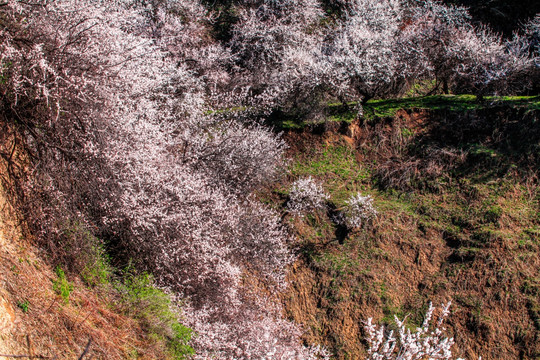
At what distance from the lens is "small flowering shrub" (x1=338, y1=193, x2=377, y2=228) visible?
909cm

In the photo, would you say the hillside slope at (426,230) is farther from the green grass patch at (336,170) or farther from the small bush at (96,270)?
the small bush at (96,270)

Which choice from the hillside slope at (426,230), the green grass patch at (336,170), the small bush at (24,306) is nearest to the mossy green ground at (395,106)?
the hillside slope at (426,230)

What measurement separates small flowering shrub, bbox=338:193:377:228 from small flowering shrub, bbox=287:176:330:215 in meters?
0.72

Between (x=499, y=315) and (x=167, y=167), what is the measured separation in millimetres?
7280

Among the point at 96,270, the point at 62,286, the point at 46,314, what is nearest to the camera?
the point at 46,314

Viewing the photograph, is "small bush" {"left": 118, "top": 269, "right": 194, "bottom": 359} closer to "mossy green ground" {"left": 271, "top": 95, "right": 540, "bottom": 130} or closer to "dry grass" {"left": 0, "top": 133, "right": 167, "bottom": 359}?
"dry grass" {"left": 0, "top": 133, "right": 167, "bottom": 359}

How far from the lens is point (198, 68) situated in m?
13.3

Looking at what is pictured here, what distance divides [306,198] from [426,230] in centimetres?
291

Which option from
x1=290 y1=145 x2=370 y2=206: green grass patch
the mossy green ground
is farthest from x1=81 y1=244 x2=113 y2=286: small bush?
the mossy green ground

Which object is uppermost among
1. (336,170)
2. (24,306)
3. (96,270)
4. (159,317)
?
(336,170)

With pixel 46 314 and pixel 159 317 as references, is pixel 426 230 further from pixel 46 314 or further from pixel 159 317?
pixel 46 314

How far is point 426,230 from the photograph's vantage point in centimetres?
895

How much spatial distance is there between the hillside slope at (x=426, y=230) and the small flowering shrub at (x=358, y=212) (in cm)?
22

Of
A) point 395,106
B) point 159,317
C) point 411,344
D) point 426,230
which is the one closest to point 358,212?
point 426,230
